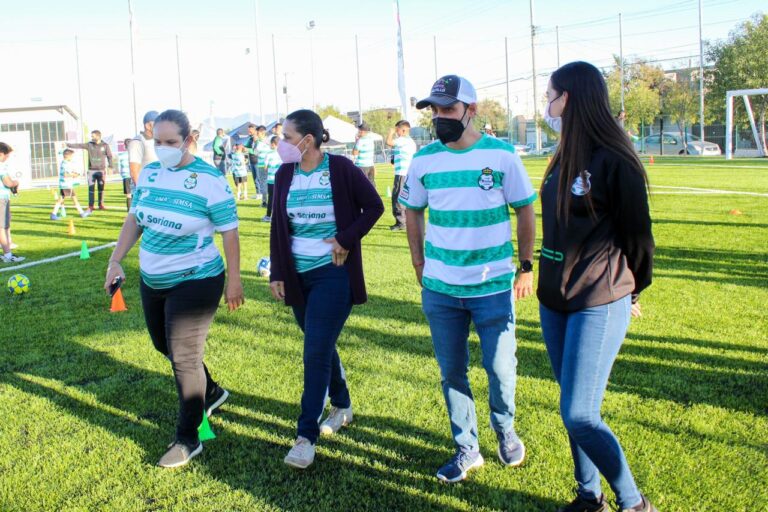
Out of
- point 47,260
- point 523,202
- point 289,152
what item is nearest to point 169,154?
point 289,152

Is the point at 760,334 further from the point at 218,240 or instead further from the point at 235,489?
the point at 218,240

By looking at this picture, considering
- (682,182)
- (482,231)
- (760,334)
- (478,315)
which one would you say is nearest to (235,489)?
(478,315)

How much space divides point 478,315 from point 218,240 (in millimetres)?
10682

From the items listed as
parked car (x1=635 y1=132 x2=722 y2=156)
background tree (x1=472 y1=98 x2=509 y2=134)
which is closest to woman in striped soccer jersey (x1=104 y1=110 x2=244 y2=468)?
parked car (x1=635 y1=132 x2=722 y2=156)

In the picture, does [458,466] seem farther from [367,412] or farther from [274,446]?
[274,446]

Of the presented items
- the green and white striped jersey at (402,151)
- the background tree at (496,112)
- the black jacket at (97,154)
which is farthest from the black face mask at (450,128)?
the background tree at (496,112)

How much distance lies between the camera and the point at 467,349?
360 centimetres

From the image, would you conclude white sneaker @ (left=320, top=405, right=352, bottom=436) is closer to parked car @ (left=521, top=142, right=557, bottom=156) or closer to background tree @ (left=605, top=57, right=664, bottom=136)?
background tree @ (left=605, top=57, right=664, bottom=136)

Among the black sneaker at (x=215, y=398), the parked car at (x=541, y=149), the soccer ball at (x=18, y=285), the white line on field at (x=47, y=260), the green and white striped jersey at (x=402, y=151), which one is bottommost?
the black sneaker at (x=215, y=398)

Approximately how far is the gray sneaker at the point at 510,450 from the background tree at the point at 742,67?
5341cm

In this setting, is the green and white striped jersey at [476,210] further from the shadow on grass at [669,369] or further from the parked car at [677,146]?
the parked car at [677,146]

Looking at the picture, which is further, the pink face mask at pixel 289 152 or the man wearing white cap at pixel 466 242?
the pink face mask at pixel 289 152

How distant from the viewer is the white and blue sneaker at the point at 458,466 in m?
3.64

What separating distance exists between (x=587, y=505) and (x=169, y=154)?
9.49ft
